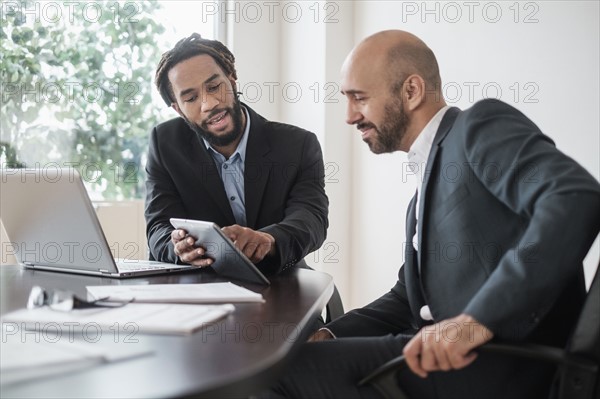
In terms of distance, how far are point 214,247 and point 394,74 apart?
0.71 metres

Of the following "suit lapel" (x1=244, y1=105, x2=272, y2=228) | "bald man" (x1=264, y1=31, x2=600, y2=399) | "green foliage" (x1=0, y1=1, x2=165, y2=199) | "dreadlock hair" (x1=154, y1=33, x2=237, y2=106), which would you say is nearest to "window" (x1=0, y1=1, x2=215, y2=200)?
"green foliage" (x1=0, y1=1, x2=165, y2=199)

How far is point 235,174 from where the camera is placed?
2707 millimetres

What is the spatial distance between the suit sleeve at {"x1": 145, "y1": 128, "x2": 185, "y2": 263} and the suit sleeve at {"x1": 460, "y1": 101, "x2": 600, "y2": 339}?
4.49 feet

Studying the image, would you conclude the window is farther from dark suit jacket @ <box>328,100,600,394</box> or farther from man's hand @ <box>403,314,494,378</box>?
man's hand @ <box>403,314,494,378</box>

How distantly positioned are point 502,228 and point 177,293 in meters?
0.73

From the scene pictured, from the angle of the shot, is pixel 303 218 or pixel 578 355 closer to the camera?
pixel 578 355

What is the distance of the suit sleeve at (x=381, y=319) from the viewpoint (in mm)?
1876

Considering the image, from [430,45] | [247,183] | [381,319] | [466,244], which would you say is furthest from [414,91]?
[430,45]

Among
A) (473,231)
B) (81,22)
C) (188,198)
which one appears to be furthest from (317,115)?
(473,231)

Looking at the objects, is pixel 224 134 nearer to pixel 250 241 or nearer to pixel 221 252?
pixel 250 241

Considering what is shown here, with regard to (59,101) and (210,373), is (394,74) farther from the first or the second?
(59,101)

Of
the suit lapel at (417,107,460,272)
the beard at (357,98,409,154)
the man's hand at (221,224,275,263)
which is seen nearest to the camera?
the suit lapel at (417,107,460,272)

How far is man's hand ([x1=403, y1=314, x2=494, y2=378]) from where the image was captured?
48.6 inches

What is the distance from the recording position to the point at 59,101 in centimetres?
384
